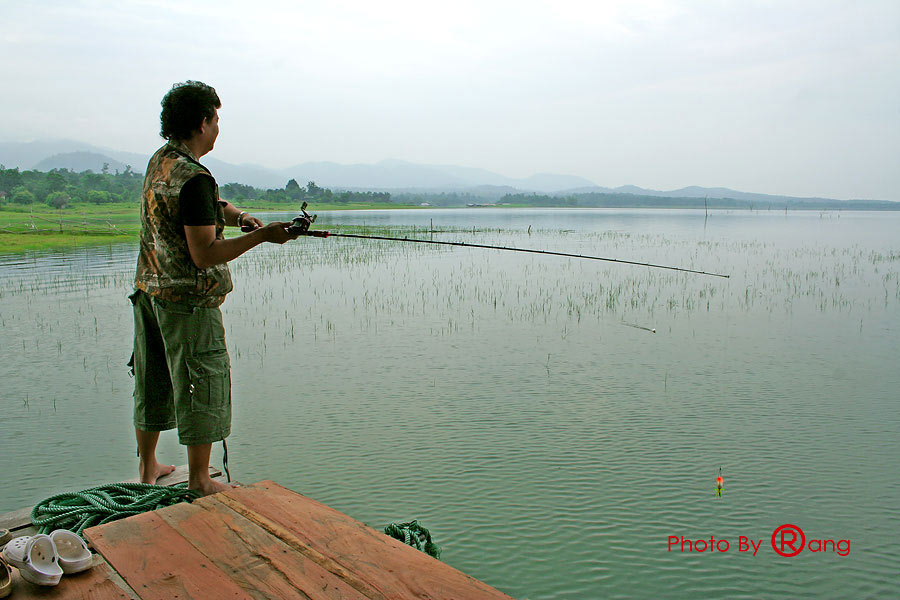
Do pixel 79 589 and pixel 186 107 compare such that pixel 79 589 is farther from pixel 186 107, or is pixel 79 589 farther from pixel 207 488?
pixel 186 107

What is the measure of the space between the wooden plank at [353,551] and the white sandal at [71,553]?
0.50m

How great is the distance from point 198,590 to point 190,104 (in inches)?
71.0

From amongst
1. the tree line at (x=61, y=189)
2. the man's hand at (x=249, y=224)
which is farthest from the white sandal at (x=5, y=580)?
the tree line at (x=61, y=189)

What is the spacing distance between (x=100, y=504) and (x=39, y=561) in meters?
0.83

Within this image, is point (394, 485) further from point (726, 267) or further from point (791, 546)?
point (726, 267)

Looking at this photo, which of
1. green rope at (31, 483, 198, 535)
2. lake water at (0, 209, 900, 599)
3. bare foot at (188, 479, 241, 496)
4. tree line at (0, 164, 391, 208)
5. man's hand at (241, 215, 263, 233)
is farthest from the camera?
tree line at (0, 164, 391, 208)

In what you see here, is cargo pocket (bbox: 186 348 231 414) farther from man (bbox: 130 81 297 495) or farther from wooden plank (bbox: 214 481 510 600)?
wooden plank (bbox: 214 481 510 600)

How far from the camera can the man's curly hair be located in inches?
102

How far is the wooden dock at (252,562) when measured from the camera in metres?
1.72

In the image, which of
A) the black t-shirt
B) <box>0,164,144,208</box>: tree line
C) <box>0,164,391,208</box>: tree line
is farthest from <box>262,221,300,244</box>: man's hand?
<box>0,164,144,208</box>: tree line

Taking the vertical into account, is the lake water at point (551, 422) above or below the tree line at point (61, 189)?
below

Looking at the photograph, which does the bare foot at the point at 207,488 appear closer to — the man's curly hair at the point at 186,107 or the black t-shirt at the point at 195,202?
the black t-shirt at the point at 195,202

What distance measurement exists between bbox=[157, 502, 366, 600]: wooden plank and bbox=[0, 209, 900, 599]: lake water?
1.45 meters

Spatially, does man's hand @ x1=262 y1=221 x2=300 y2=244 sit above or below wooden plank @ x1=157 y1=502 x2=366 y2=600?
above
